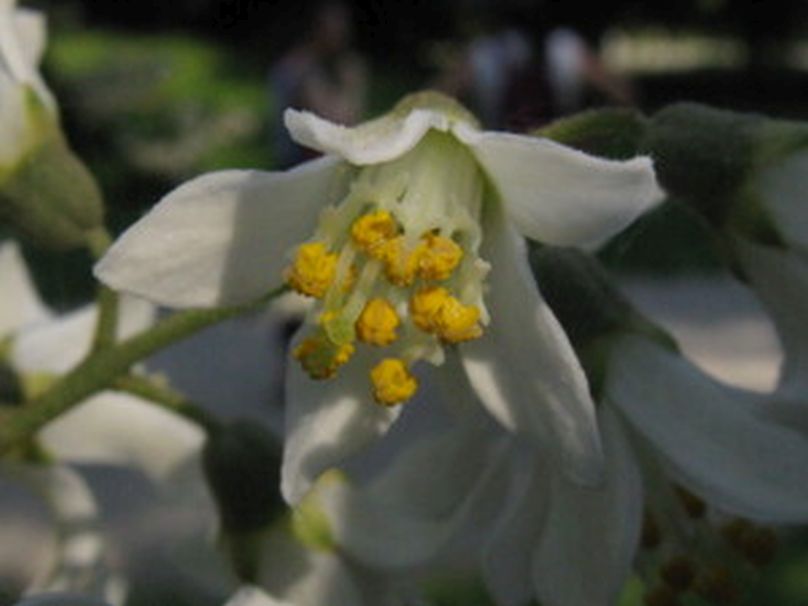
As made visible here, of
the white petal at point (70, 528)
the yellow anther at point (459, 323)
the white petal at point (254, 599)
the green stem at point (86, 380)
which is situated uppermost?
the yellow anther at point (459, 323)

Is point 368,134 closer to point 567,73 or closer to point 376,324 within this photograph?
point 376,324

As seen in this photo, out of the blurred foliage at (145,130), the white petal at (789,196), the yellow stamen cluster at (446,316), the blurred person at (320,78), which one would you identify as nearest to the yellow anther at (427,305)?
the yellow stamen cluster at (446,316)

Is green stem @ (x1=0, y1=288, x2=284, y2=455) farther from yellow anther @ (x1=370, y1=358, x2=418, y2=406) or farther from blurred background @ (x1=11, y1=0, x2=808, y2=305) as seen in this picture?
blurred background @ (x1=11, y1=0, x2=808, y2=305)

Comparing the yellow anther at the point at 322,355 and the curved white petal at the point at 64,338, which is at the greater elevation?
the yellow anther at the point at 322,355

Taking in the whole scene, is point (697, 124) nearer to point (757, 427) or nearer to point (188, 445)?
point (757, 427)

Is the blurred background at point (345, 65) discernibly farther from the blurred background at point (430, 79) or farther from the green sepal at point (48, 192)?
the green sepal at point (48, 192)

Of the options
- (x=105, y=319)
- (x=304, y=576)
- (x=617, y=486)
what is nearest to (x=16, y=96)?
(x=105, y=319)
